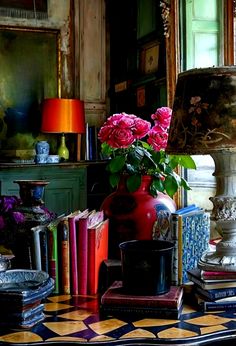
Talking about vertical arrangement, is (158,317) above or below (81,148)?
below

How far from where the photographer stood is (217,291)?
5.22 ft

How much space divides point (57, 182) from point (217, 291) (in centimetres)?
321

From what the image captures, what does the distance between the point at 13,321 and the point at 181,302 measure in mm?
465

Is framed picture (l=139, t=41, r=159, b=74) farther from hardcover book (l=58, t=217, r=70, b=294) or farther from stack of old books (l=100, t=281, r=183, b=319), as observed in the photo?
stack of old books (l=100, t=281, r=183, b=319)


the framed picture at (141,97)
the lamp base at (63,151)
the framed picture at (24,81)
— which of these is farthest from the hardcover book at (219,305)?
the framed picture at (24,81)

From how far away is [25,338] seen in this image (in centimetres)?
137

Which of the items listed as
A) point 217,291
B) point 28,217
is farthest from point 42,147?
point 217,291

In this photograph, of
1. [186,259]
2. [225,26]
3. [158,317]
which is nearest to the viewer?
[158,317]

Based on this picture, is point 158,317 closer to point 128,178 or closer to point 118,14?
point 128,178

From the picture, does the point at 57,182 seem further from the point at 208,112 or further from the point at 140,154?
the point at 208,112

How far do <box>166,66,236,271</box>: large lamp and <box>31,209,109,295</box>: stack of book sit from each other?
13.3 inches

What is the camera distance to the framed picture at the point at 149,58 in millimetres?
4391

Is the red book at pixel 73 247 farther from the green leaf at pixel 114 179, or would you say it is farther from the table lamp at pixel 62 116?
the table lamp at pixel 62 116

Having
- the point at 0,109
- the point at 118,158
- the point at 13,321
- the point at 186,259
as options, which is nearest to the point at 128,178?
the point at 118,158
